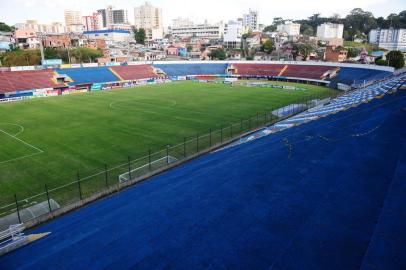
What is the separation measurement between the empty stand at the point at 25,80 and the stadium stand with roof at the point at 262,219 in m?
58.0

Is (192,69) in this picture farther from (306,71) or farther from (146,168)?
(146,168)

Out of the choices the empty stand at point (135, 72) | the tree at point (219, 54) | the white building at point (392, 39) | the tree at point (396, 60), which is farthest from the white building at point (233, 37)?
the tree at point (396, 60)

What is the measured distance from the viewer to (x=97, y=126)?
125ft

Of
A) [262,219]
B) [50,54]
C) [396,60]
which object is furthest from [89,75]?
[396,60]

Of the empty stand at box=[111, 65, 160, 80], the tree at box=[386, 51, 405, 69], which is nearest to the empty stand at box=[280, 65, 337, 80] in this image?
the tree at box=[386, 51, 405, 69]

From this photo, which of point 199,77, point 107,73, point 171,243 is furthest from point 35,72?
point 171,243

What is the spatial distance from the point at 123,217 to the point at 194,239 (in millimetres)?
4238

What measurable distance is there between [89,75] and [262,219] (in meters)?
76.2

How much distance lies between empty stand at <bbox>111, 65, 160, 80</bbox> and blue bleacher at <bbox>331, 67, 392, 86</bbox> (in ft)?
161

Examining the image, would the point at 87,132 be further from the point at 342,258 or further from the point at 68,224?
the point at 342,258

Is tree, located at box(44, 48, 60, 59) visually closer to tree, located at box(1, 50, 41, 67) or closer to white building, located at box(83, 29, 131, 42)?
tree, located at box(1, 50, 41, 67)

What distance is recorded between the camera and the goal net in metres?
22.2

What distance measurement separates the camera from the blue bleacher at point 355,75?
6753 centimetres

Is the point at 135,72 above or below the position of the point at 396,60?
below
